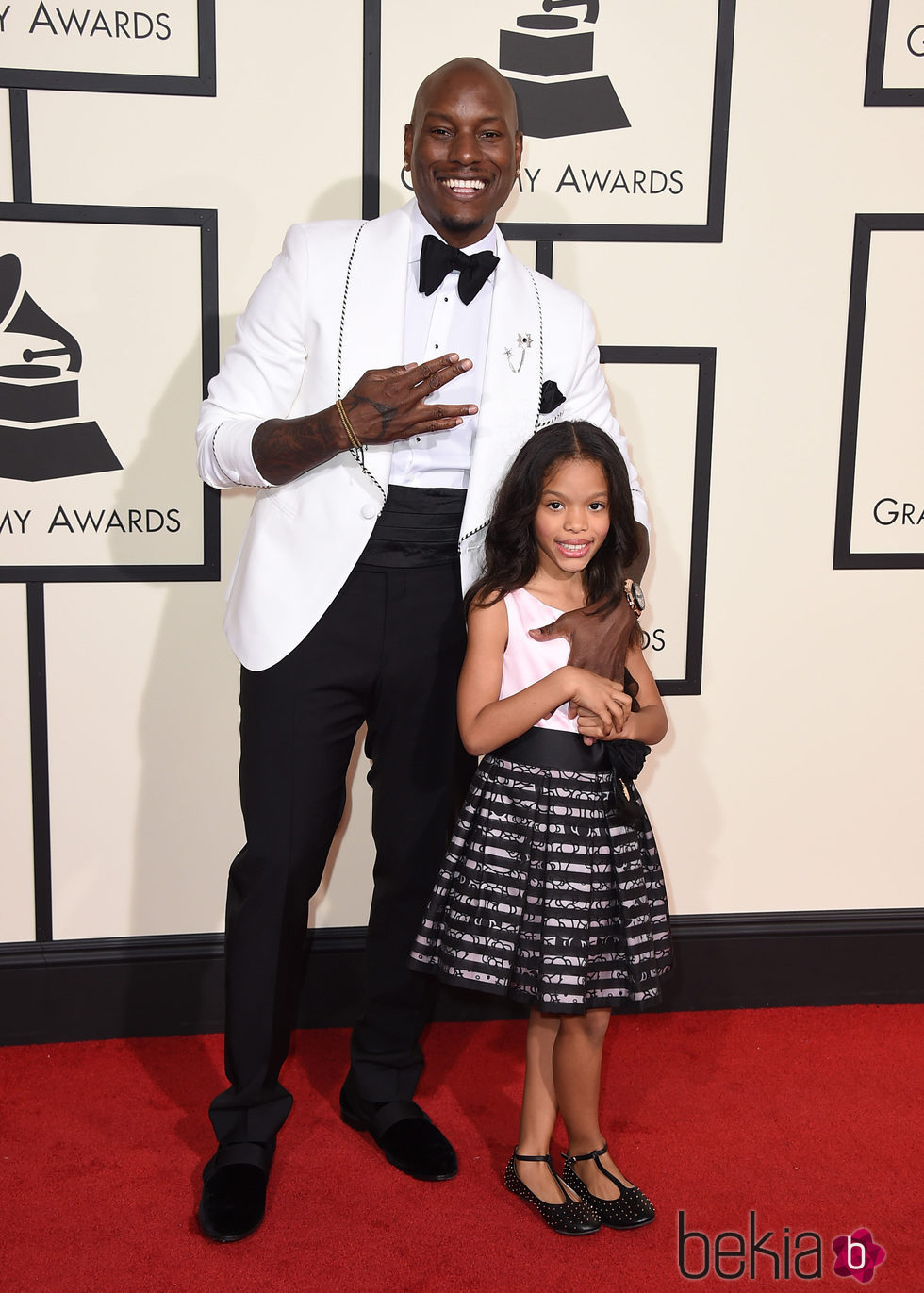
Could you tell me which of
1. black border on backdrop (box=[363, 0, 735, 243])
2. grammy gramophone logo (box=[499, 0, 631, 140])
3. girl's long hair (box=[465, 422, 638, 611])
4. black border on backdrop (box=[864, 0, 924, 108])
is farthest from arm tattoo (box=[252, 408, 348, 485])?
black border on backdrop (box=[864, 0, 924, 108])

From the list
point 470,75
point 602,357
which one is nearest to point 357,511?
point 470,75

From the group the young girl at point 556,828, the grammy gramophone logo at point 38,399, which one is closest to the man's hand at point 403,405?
the young girl at point 556,828

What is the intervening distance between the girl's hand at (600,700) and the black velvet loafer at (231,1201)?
38.1 inches

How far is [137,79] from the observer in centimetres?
234

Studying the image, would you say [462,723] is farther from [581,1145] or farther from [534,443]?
[581,1145]

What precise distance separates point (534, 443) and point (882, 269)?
116 centimetres

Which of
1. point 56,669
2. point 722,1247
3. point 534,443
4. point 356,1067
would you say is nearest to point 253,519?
point 534,443

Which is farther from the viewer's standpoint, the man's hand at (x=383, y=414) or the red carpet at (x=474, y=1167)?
the red carpet at (x=474, y=1167)

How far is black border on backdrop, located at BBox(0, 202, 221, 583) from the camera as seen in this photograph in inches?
93.3

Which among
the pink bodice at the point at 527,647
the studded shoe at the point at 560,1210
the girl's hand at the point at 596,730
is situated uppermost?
the pink bodice at the point at 527,647

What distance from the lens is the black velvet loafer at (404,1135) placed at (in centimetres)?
211

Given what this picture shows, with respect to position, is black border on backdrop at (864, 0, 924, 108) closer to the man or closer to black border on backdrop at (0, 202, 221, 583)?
the man

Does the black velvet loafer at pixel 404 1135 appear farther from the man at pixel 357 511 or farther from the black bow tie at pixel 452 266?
the black bow tie at pixel 452 266

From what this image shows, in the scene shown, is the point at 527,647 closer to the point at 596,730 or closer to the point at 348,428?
the point at 596,730
